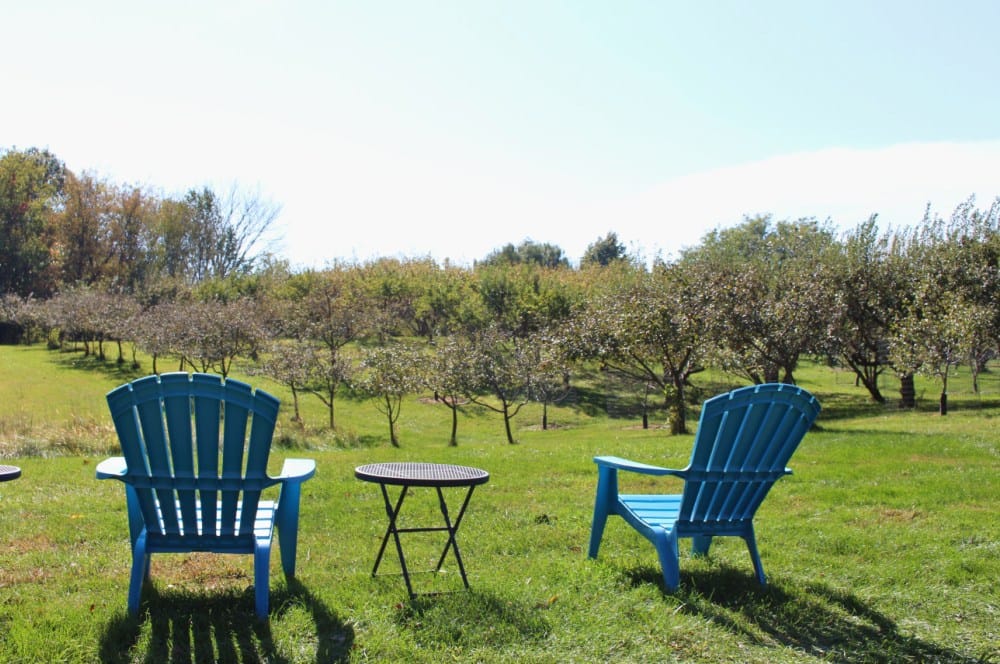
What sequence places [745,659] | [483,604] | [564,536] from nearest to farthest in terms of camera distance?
[745,659] < [483,604] < [564,536]

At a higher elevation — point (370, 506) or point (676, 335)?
point (676, 335)

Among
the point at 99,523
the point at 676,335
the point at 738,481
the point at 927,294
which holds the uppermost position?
the point at 927,294

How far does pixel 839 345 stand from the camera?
19.2 m

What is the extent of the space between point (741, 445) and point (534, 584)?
134 cm

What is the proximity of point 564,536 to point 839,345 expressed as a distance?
52.4ft

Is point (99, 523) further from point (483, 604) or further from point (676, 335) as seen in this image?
point (676, 335)

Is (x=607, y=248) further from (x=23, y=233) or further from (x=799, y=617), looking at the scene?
(x=799, y=617)

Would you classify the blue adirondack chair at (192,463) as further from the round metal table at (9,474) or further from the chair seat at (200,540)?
the round metal table at (9,474)

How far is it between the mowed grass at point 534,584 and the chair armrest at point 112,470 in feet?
2.04

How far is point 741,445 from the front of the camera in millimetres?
4117

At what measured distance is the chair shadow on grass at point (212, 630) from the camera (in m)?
3.13

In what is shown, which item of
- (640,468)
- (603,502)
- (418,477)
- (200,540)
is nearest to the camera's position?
(200,540)

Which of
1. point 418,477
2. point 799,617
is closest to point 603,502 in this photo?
point 799,617

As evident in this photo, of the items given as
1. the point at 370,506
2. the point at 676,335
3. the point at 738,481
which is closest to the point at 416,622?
the point at 738,481
